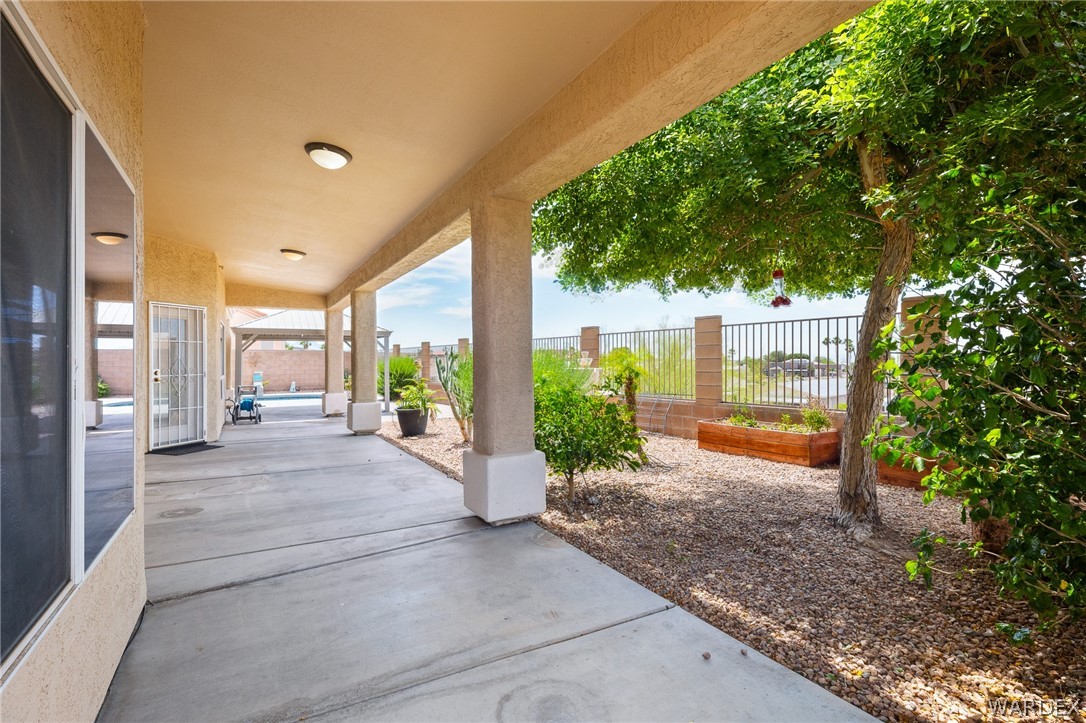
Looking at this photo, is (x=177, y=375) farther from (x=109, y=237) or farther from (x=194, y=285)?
(x=109, y=237)

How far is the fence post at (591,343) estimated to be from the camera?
10.9 meters

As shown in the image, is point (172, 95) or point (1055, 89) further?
point (172, 95)

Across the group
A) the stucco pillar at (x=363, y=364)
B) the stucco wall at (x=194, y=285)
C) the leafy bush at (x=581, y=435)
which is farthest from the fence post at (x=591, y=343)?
the stucco wall at (x=194, y=285)

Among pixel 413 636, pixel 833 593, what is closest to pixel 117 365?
pixel 413 636

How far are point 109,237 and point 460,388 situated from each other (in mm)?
6362

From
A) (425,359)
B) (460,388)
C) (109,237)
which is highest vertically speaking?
(109,237)

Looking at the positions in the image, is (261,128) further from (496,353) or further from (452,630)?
(452,630)

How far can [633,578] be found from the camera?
320 cm

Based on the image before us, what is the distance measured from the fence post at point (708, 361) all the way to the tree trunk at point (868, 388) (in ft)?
13.7

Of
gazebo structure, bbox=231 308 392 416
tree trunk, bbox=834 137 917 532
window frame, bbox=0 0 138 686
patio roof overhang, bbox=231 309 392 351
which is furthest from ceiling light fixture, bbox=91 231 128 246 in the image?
patio roof overhang, bbox=231 309 392 351

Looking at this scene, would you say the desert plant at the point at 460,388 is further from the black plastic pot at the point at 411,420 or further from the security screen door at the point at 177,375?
the security screen door at the point at 177,375

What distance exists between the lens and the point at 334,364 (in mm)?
12344

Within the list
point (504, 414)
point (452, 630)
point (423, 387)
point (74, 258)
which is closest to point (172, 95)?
point (74, 258)

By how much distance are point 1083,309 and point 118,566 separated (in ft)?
13.4
